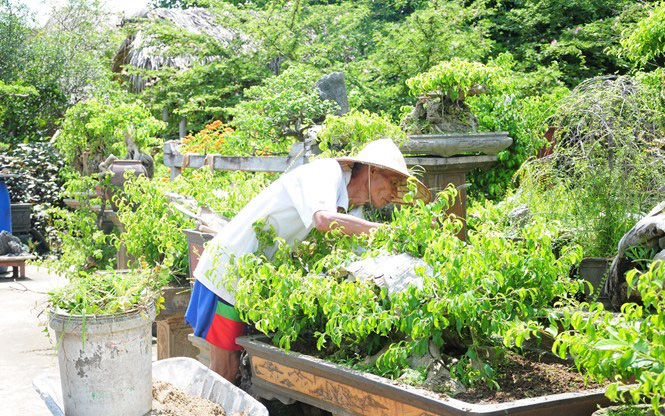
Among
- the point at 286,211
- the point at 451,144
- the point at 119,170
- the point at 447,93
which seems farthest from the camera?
the point at 119,170

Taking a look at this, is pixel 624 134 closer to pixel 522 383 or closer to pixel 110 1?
pixel 522 383

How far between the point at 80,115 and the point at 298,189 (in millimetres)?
7688

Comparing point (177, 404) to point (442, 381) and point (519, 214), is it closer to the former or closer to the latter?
point (442, 381)

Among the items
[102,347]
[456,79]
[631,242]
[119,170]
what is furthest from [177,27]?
[631,242]

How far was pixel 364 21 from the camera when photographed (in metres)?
14.2

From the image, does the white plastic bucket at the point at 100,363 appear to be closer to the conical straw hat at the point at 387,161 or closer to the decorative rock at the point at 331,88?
the conical straw hat at the point at 387,161

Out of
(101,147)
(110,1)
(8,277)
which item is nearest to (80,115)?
(101,147)

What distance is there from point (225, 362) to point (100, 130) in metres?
6.89

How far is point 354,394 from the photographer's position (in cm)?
294

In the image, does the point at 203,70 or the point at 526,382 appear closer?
the point at 526,382

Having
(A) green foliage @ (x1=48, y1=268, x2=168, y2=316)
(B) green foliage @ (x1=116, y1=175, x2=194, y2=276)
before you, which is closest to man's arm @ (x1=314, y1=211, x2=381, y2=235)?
(A) green foliage @ (x1=48, y1=268, x2=168, y2=316)

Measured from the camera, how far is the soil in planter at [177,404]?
11.0ft

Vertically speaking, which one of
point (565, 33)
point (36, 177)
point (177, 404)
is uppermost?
point (565, 33)

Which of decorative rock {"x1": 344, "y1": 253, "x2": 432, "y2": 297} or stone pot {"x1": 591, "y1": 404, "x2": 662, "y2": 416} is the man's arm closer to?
decorative rock {"x1": 344, "y1": 253, "x2": 432, "y2": 297}
